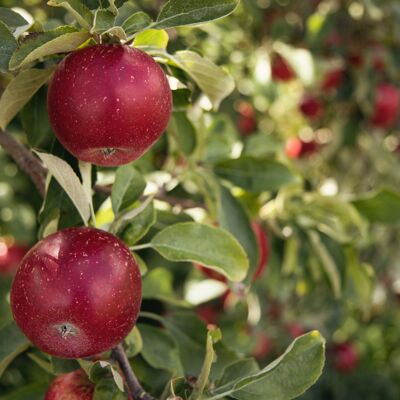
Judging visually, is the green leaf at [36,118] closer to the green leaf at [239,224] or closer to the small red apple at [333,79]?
the green leaf at [239,224]

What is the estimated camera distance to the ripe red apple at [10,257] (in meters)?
2.23

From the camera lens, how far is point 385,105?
8.87 feet

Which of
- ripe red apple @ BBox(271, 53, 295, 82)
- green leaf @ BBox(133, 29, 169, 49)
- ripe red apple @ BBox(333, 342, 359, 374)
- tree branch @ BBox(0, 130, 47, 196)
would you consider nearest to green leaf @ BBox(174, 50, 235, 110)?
green leaf @ BBox(133, 29, 169, 49)

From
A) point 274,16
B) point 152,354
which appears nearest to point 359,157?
point 274,16

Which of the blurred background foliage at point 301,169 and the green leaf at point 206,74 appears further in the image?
the blurred background foliage at point 301,169

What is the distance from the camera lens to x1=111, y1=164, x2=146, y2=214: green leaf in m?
1.02

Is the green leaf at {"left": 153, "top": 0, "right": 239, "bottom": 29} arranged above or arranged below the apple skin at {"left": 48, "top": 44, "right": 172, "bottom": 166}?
above

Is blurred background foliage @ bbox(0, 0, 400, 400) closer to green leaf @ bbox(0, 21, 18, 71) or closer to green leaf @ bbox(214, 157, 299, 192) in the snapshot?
green leaf @ bbox(214, 157, 299, 192)

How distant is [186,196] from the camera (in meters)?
1.73

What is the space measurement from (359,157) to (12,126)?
1.46 metres

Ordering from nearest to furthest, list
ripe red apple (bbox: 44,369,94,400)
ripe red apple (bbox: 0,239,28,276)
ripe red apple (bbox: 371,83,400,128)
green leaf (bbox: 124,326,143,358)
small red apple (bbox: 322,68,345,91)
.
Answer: ripe red apple (bbox: 44,369,94,400) < green leaf (bbox: 124,326,143,358) < ripe red apple (bbox: 0,239,28,276) < small red apple (bbox: 322,68,345,91) < ripe red apple (bbox: 371,83,400,128)

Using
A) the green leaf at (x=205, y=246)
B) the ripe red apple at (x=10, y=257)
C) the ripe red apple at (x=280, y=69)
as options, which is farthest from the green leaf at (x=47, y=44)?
the ripe red apple at (x=280, y=69)

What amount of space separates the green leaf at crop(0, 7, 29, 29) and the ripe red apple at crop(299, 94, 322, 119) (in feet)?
6.46

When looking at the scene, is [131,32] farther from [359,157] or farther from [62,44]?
[359,157]
